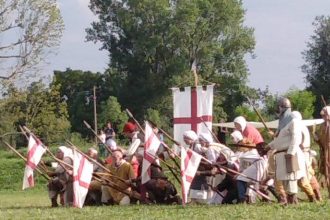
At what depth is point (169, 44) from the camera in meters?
55.2

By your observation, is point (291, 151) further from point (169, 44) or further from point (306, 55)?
point (306, 55)

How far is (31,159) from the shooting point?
15.8 metres

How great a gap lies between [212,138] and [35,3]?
20111 mm

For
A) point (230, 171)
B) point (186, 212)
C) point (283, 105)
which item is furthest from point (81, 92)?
point (186, 212)

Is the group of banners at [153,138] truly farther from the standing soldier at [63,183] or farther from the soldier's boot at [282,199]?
the soldier's boot at [282,199]

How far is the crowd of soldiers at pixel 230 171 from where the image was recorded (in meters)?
13.2

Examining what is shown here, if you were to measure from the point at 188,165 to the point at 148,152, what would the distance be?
4.12ft

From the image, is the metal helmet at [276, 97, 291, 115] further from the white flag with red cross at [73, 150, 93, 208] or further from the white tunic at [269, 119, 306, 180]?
the white flag with red cross at [73, 150, 93, 208]

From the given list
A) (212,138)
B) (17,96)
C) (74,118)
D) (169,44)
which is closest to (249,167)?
(212,138)

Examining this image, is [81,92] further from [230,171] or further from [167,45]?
[230,171]

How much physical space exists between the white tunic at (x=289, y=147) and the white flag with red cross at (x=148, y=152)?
2323 millimetres

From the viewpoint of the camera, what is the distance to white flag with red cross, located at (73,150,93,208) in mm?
14664

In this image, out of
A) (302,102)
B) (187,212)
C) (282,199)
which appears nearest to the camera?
(187,212)

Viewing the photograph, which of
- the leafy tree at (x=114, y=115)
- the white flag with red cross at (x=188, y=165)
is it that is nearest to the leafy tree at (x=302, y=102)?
the leafy tree at (x=114, y=115)
